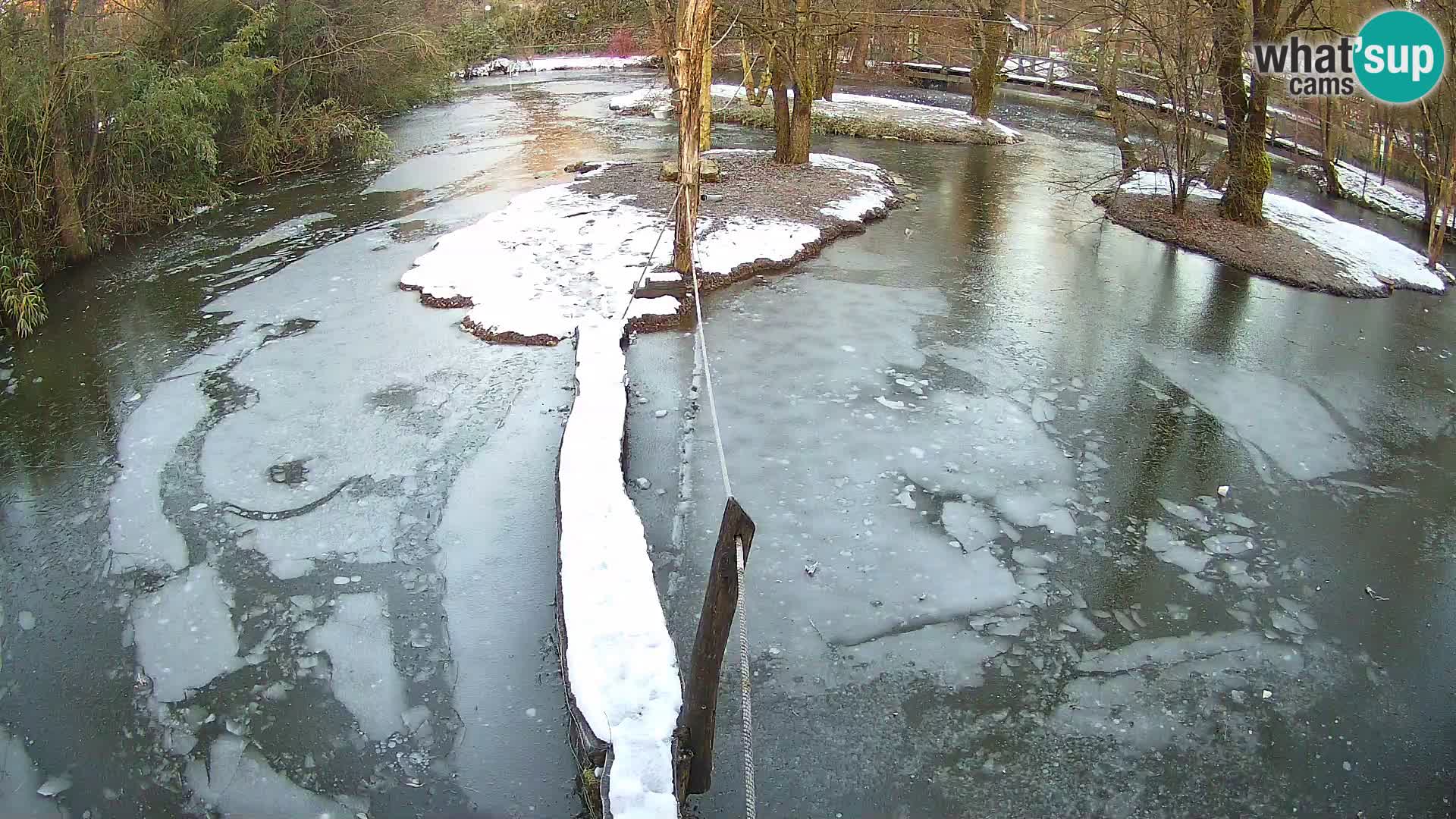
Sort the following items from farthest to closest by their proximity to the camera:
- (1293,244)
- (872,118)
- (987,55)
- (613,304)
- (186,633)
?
1. (872,118)
2. (987,55)
3. (1293,244)
4. (613,304)
5. (186,633)

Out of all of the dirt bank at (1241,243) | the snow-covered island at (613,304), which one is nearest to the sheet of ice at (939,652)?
the snow-covered island at (613,304)

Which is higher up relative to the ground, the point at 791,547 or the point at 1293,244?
the point at 1293,244

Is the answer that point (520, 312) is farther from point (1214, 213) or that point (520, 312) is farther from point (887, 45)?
point (887, 45)

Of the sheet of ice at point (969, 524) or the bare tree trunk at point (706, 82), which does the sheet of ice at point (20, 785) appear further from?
the bare tree trunk at point (706, 82)

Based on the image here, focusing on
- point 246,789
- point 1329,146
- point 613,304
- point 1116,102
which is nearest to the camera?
point 246,789

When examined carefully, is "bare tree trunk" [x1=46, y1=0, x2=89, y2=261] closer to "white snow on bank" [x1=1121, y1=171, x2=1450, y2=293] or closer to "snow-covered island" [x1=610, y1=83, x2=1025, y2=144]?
"snow-covered island" [x1=610, y1=83, x2=1025, y2=144]

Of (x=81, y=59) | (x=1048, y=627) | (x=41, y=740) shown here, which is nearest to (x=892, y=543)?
(x=1048, y=627)

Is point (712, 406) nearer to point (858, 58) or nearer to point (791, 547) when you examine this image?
point (791, 547)

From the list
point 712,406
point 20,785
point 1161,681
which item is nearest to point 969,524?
point 1161,681
